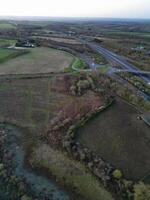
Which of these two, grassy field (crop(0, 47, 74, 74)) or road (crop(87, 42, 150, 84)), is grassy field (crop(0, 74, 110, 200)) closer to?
grassy field (crop(0, 47, 74, 74))

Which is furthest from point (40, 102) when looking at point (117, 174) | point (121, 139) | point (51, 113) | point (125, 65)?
point (125, 65)

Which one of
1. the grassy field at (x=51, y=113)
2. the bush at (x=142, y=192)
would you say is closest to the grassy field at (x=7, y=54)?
the grassy field at (x=51, y=113)

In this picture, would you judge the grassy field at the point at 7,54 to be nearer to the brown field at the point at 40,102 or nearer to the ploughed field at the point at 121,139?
the brown field at the point at 40,102

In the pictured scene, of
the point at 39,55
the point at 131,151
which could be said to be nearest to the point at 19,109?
the point at 131,151

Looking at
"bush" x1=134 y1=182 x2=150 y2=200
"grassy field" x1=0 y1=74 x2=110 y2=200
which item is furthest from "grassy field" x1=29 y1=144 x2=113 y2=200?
"bush" x1=134 y1=182 x2=150 y2=200

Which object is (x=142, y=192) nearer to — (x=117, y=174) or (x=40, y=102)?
(x=117, y=174)

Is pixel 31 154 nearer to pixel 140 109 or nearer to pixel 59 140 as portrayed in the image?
pixel 59 140

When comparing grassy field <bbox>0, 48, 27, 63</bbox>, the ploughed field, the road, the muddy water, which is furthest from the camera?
grassy field <bbox>0, 48, 27, 63</bbox>
